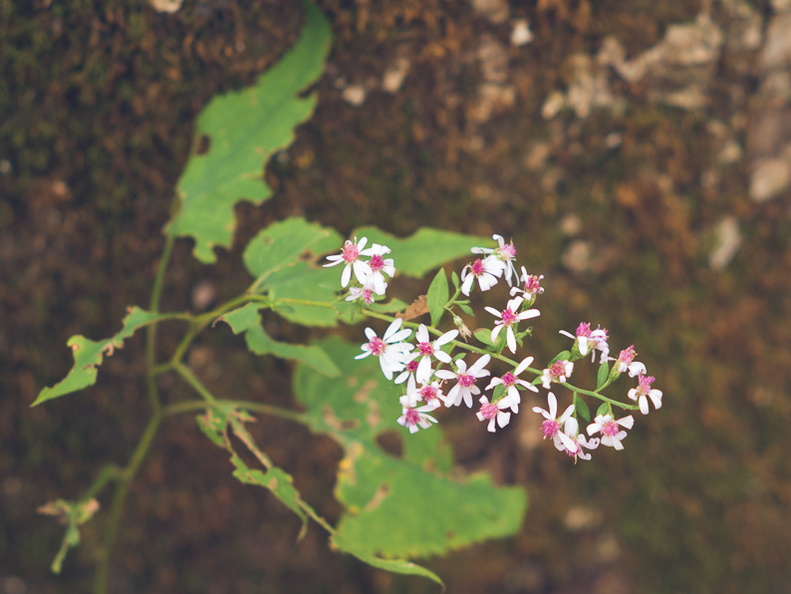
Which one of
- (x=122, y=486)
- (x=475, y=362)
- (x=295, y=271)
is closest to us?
(x=475, y=362)

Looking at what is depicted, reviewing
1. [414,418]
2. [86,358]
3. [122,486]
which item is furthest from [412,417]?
[122,486]

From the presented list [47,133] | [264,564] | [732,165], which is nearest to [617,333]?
[732,165]

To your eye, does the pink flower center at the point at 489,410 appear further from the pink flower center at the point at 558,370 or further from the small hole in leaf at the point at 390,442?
the small hole in leaf at the point at 390,442

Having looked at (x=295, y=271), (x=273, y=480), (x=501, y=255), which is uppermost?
(x=501, y=255)

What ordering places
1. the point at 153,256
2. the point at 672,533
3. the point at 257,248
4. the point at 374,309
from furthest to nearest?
the point at 672,533
the point at 153,256
the point at 257,248
the point at 374,309

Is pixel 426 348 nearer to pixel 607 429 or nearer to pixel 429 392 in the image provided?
pixel 429 392

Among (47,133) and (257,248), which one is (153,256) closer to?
(47,133)
